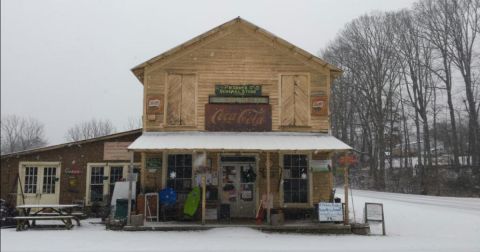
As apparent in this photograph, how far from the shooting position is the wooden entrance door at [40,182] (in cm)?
1689

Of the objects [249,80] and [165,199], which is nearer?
[165,199]

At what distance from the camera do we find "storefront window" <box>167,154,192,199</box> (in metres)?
15.0

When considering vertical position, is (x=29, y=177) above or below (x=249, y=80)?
below

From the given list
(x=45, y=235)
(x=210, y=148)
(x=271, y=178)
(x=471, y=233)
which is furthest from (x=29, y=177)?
(x=471, y=233)

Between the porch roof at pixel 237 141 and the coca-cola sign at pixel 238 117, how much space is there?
8.4 inches

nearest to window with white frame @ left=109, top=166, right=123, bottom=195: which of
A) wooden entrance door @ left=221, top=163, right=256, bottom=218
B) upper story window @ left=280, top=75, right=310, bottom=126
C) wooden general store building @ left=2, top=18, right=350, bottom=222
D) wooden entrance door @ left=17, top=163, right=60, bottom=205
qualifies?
wooden entrance door @ left=17, top=163, right=60, bottom=205

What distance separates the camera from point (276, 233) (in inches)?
511

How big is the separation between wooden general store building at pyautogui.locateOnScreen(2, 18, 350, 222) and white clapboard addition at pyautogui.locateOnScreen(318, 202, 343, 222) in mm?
1464

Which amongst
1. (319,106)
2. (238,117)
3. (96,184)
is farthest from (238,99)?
(96,184)

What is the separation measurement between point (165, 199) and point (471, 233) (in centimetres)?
927

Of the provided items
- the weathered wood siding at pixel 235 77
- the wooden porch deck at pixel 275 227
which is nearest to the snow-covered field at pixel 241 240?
the wooden porch deck at pixel 275 227

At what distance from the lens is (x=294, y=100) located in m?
15.3

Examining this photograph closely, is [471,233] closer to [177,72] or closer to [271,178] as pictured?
[271,178]

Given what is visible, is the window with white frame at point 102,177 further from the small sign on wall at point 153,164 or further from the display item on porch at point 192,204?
the display item on porch at point 192,204
